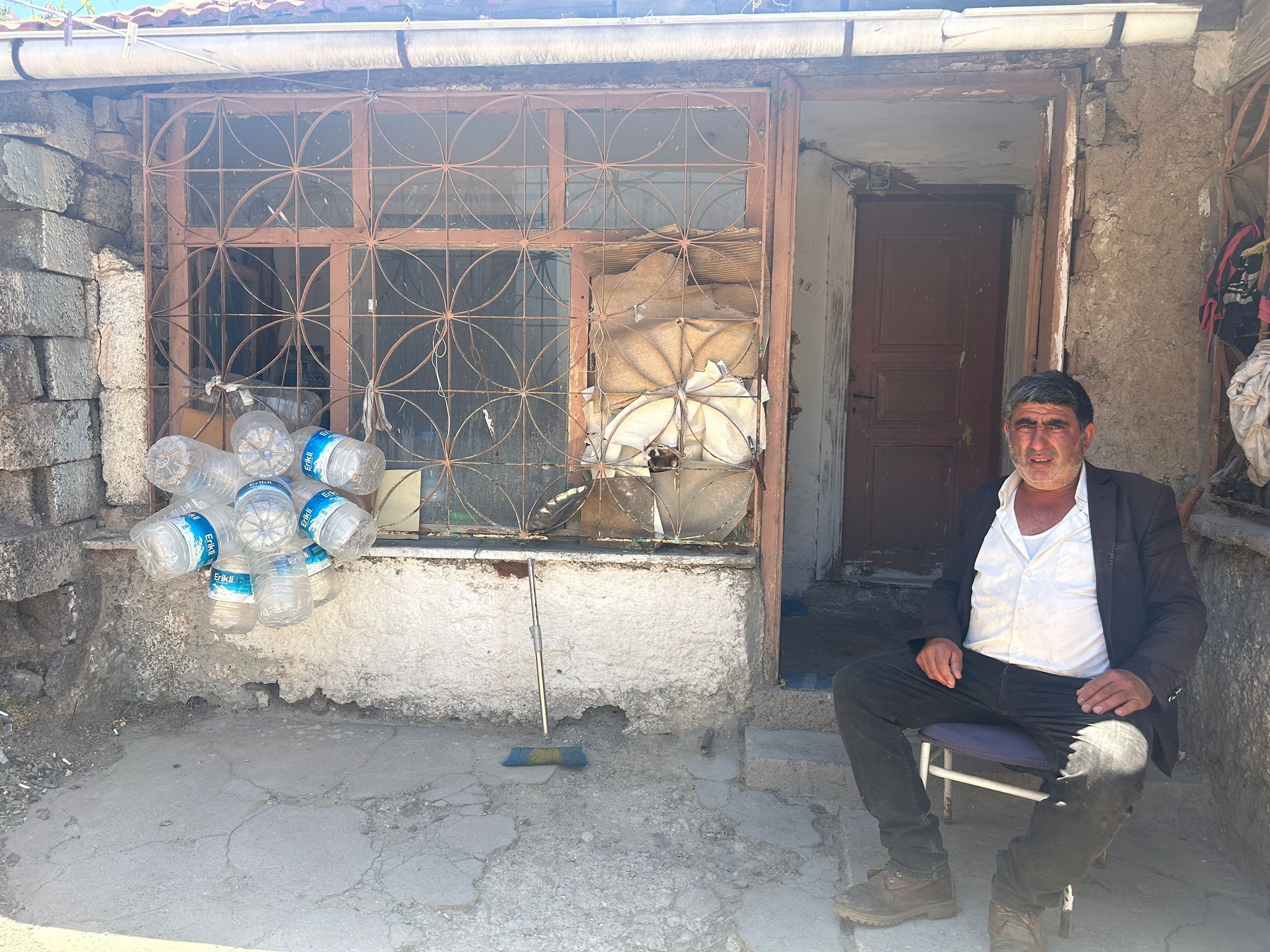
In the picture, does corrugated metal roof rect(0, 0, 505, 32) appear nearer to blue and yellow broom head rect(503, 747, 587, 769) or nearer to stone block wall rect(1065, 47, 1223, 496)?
stone block wall rect(1065, 47, 1223, 496)

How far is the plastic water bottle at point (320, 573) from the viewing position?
11.4 ft

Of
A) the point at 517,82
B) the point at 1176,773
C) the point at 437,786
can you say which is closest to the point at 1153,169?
the point at 1176,773

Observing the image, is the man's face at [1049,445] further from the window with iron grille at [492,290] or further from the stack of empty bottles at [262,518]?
the stack of empty bottles at [262,518]

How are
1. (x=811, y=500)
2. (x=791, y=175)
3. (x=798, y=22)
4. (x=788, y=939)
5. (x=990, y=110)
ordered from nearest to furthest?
(x=788, y=939) < (x=798, y=22) < (x=791, y=175) < (x=990, y=110) < (x=811, y=500)

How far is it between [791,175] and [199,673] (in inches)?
129

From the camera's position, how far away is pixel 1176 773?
3.14 m

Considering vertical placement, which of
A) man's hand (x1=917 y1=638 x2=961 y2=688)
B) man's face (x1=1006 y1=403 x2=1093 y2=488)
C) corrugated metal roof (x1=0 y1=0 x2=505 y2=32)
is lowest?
man's hand (x1=917 y1=638 x2=961 y2=688)

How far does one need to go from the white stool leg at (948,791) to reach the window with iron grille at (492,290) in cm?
119

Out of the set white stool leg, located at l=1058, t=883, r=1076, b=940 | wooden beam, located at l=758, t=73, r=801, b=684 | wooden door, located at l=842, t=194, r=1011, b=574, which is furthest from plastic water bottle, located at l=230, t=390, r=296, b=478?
wooden door, located at l=842, t=194, r=1011, b=574

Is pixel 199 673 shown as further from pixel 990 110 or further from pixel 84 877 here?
pixel 990 110

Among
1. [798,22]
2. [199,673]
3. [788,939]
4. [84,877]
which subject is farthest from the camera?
[199,673]

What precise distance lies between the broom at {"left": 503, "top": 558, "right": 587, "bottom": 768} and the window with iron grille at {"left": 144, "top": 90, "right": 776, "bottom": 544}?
1.13 feet

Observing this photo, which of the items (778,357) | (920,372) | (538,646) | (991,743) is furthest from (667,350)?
(920,372)

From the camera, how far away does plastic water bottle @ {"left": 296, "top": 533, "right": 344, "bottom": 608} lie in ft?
11.4
